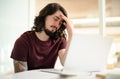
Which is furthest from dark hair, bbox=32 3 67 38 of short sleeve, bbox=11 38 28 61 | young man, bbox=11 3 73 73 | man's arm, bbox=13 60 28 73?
man's arm, bbox=13 60 28 73

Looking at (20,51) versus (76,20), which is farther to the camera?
(76,20)

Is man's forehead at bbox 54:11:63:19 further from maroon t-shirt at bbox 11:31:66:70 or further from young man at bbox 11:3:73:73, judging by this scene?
maroon t-shirt at bbox 11:31:66:70

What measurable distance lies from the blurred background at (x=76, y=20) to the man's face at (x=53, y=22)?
2.44 ft

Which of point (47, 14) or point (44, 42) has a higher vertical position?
point (47, 14)

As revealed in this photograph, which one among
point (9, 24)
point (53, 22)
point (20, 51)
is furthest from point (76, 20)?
point (20, 51)

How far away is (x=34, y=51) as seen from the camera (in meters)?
1.80

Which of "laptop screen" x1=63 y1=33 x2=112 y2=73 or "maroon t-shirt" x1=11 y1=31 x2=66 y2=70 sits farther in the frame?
"maroon t-shirt" x1=11 y1=31 x2=66 y2=70

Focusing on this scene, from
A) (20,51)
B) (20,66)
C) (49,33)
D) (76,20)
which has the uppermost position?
(76,20)

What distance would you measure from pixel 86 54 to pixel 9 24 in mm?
1583

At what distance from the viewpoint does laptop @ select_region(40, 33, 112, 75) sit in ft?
4.15

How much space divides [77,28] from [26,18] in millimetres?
718

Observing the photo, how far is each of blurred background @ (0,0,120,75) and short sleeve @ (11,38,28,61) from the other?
2.70ft

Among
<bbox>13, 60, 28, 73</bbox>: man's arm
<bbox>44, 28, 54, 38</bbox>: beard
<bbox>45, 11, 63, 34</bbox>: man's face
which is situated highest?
<bbox>45, 11, 63, 34</bbox>: man's face

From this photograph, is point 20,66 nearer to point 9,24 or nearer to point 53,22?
point 53,22
